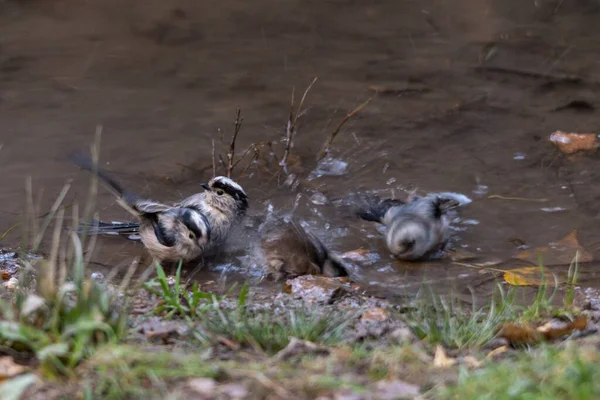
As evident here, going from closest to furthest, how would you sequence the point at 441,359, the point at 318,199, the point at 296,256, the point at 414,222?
the point at 441,359 → the point at 296,256 → the point at 414,222 → the point at 318,199

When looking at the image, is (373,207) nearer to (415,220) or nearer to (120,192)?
(415,220)

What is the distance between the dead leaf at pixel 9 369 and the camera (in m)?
3.21

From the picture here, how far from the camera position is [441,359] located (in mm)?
3893

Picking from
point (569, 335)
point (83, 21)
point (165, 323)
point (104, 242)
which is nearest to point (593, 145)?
point (569, 335)

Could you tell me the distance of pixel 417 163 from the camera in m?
8.24

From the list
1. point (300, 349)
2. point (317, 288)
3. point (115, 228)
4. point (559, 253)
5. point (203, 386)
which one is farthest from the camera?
point (115, 228)

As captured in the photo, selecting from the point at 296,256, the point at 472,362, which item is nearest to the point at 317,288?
the point at 296,256

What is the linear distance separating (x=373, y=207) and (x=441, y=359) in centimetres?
362

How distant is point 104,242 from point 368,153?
286cm

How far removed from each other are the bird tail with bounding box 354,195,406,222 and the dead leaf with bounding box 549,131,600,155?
2008 millimetres

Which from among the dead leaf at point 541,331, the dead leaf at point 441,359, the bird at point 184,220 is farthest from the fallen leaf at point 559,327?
the bird at point 184,220

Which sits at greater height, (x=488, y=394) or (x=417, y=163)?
(x=488, y=394)

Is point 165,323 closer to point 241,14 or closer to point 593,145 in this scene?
point 593,145

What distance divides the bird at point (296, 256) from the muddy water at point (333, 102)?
8.3 inches
